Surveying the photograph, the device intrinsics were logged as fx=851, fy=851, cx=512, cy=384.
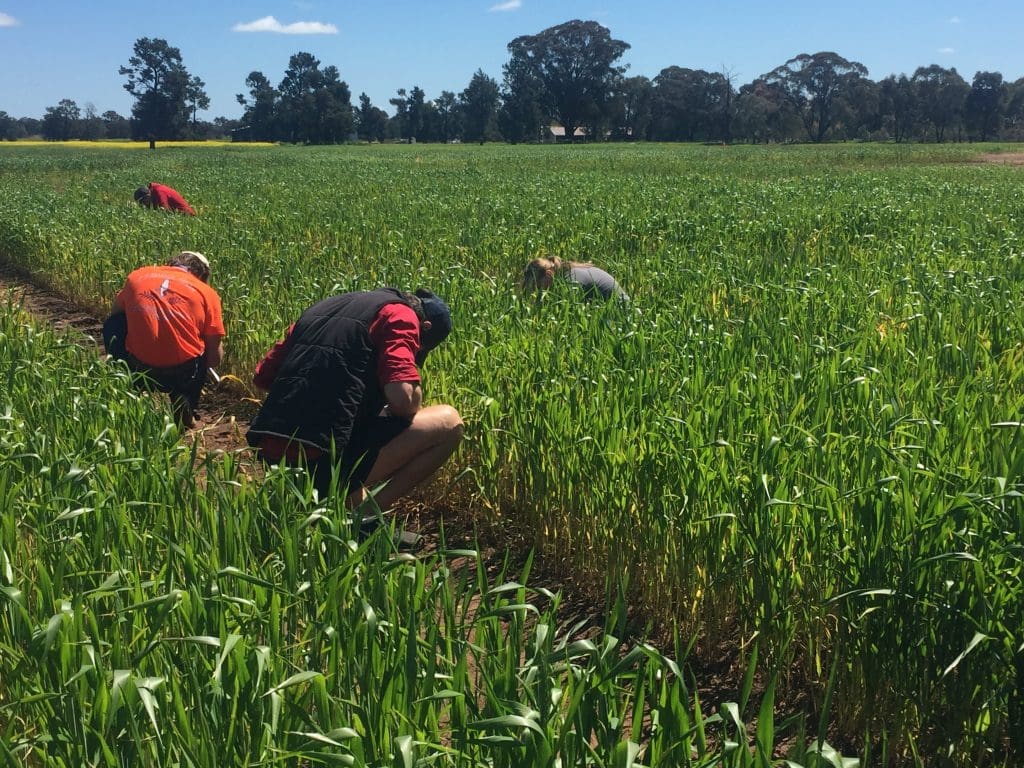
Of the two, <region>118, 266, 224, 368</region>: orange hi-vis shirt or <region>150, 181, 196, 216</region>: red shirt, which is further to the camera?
<region>150, 181, 196, 216</region>: red shirt

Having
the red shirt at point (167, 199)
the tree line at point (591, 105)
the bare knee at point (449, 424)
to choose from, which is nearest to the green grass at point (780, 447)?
the bare knee at point (449, 424)

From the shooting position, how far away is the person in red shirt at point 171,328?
5.51 m

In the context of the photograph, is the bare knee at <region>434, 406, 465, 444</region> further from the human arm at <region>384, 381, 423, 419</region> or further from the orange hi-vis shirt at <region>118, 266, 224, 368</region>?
the orange hi-vis shirt at <region>118, 266, 224, 368</region>

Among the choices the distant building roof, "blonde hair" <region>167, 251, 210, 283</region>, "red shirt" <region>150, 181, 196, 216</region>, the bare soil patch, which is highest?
the distant building roof

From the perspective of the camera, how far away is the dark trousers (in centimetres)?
564

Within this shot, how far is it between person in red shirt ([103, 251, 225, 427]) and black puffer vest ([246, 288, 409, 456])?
1627mm

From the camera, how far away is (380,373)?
407 cm

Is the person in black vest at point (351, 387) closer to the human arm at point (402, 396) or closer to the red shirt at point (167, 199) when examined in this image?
the human arm at point (402, 396)

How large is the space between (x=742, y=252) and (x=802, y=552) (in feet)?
25.7

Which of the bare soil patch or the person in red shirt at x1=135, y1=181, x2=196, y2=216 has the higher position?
the person in red shirt at x1=135, y1=181, x2=196, y2=216

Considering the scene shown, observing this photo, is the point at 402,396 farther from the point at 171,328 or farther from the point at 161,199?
the point at 161,199

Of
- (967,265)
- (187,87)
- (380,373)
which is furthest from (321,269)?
(187,87)

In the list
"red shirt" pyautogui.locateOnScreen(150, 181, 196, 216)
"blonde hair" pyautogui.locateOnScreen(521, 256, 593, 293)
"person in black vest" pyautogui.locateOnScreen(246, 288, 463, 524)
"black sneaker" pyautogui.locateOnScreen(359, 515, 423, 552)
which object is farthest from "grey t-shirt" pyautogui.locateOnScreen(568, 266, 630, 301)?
"red shirt" pyautogui.locateOnScreen(150, 181, 196, 216)

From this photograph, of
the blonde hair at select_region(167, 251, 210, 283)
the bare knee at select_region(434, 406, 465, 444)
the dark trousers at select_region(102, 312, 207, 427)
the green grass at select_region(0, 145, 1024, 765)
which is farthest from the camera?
the blonde hair at select_region(167, 251, 210, 283)
